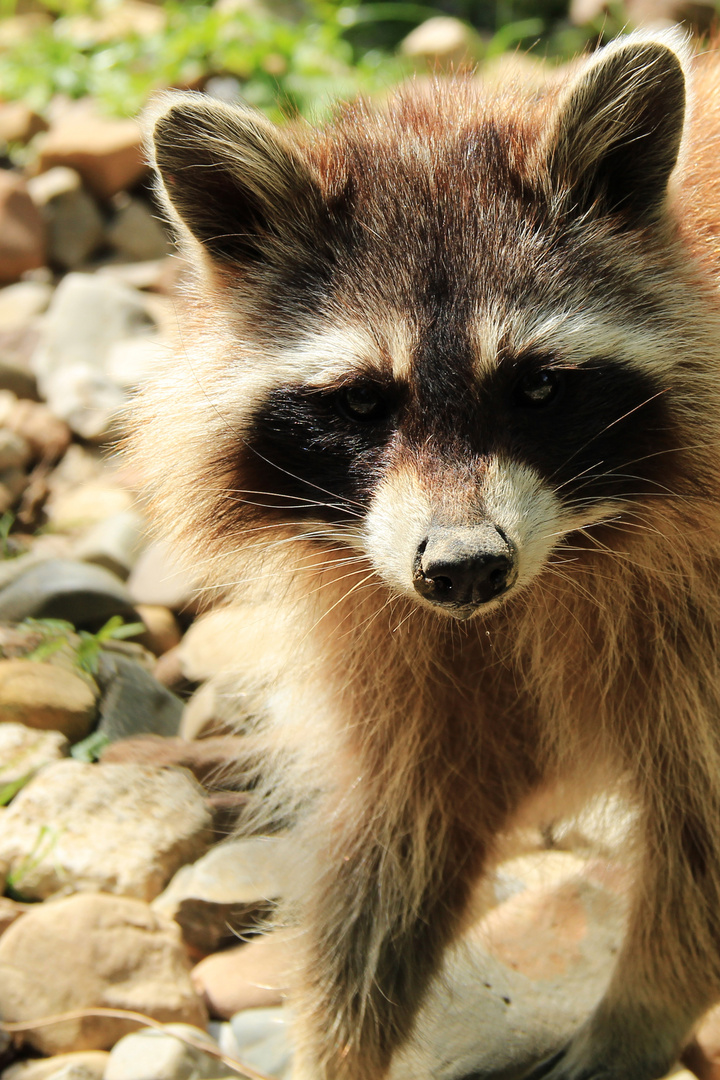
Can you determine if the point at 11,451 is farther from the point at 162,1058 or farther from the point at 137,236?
the point at 162,1058

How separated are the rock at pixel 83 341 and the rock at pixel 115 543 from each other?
586mm

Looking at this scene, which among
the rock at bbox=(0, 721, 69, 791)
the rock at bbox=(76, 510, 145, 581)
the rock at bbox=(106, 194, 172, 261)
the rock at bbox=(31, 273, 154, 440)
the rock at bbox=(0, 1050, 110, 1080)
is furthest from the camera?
the rock at bbox=(106, 194, 172, 261)

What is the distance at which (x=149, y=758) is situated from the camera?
2.67 m

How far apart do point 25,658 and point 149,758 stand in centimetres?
40

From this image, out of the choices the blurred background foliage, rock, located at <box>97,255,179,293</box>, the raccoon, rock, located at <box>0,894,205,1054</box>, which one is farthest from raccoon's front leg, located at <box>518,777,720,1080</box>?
the blurred background foliage

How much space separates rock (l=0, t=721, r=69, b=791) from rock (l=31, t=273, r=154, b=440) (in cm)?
173

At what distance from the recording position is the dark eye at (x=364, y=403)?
5.83 ft

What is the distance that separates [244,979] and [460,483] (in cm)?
135

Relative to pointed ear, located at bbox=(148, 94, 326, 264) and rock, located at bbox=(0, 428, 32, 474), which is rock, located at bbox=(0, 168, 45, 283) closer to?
rock, located at bbox=(0, 428, 32, 474)

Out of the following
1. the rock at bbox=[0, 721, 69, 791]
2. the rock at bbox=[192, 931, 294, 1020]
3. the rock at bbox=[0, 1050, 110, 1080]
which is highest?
the rock at bbox=[0, 721, 69, 791]

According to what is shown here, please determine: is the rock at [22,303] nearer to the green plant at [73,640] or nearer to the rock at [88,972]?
the green plant at [73,640]

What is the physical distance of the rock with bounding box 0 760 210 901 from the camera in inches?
94.2

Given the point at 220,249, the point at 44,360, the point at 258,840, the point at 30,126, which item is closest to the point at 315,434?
the point at 220,249

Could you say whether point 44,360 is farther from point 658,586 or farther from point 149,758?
point 658,586
